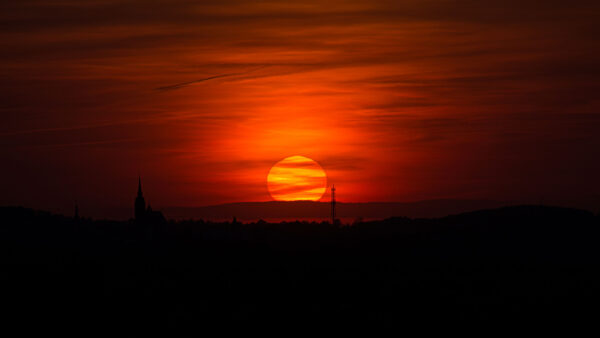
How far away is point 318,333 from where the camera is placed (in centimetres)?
19250

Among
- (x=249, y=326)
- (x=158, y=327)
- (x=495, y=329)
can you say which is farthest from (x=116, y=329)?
(x=495, y=329)

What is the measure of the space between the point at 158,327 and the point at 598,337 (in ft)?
277

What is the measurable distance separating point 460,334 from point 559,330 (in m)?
21.2

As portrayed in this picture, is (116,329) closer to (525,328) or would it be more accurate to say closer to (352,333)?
(352,333)

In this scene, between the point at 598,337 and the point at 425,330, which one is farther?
the point at 425,330

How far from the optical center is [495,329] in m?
191

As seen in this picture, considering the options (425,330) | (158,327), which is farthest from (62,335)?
(425,330)

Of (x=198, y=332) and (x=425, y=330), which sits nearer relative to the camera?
(x=198, y=332)

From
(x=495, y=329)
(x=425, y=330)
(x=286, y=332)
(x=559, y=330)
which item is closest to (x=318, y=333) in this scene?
(x=286, y=332)

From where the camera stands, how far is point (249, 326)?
642ft

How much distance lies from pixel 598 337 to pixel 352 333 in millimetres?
46431

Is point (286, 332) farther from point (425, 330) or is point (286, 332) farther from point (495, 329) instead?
point (495, 329)

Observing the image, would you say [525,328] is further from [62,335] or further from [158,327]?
[62,335]

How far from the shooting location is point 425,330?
198375 mm
